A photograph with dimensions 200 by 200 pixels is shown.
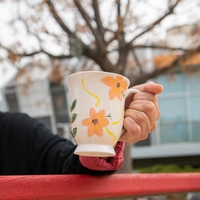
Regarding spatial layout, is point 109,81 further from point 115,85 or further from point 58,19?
point 58,19

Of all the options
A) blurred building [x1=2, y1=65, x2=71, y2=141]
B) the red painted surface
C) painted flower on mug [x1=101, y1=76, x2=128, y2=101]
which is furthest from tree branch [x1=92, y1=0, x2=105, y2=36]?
painted flower on mug [x1=101, y1=76, x2=128, y2=101]

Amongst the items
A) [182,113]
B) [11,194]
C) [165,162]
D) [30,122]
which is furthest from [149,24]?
[165,162]

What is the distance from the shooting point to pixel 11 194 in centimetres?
55

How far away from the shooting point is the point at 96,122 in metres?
0.56

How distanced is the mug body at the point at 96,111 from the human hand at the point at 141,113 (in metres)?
0.05

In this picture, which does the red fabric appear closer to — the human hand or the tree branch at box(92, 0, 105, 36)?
the human hand

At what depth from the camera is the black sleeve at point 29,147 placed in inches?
36.3

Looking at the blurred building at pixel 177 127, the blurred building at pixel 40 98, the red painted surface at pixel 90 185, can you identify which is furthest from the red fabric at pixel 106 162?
the blurred building at pixel 177 127

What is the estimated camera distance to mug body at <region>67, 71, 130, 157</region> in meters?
0.55

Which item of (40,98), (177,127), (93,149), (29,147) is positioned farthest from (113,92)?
(177,127)

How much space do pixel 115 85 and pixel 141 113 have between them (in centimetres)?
10

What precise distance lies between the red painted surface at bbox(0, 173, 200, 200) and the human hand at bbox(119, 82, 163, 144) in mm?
128

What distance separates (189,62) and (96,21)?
122 cm

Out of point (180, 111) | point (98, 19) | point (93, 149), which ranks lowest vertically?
point (180, 111)
